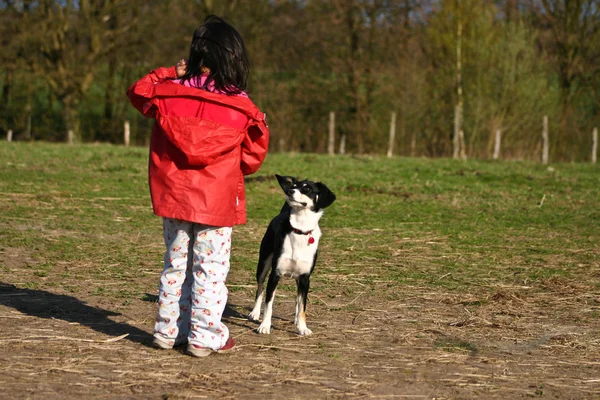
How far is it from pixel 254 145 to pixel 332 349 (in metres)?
1.41

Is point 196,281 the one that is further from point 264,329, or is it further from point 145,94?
point 145,94

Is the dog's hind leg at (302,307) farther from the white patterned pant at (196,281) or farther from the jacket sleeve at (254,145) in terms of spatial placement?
the jacket sleeve at (254,145)

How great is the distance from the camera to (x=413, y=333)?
19.9 feet

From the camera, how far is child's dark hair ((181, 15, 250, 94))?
16.9 feet

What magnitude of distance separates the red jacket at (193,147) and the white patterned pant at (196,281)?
7.5 inches

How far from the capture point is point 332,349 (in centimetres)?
558

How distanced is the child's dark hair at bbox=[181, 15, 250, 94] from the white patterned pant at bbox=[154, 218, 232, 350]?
878 mm

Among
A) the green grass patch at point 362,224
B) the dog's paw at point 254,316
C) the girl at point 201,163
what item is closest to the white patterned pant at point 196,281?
the girl at point 201,163

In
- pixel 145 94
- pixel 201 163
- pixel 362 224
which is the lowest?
pixel 362 224

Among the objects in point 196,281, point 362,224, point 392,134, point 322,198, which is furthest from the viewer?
point 392,134

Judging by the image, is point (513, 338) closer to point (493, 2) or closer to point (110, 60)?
point (493, 2)

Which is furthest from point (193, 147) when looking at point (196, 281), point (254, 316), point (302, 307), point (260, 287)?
point (254, 316)

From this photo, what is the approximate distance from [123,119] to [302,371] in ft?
119

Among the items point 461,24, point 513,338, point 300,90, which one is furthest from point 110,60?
point 513,338
